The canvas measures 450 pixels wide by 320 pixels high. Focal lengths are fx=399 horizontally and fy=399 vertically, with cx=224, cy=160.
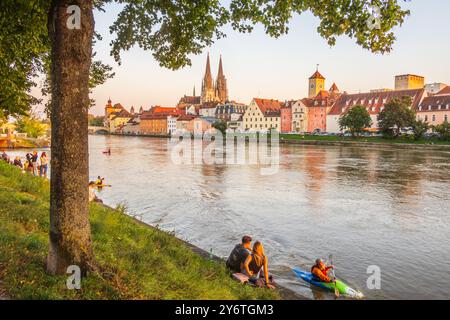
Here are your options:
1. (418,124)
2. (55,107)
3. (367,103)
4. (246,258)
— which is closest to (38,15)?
(55,107)

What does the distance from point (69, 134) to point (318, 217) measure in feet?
45.9

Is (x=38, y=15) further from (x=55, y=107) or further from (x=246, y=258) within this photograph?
(x=246, y=258)

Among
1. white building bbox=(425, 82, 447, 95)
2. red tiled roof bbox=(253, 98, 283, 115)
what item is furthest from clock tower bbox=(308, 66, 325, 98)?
white building bbox=(425, 82, 447, 95)

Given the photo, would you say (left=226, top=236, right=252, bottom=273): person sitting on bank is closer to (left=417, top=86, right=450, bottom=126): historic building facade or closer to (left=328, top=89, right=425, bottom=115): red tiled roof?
(left=417, top=86, right=450, bottom=126): historic building facade

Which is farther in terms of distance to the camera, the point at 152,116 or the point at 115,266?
the point at 152,116

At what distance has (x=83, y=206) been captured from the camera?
5.48 m

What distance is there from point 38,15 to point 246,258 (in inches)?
253

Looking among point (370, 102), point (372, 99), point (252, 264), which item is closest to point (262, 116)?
point (370, 102)

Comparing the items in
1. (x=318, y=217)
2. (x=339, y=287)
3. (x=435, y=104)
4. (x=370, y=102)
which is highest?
(x=370, y=102)

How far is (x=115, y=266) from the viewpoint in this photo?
6164 mm

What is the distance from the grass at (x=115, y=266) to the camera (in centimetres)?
525

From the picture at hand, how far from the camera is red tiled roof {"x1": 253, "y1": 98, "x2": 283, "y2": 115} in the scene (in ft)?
448

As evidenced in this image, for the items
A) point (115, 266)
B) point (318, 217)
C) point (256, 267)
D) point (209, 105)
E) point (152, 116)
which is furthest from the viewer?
point (209, 105)

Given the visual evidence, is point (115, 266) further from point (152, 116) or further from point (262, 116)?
point (152, 116)
